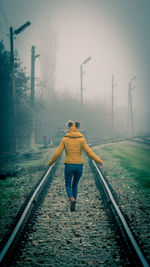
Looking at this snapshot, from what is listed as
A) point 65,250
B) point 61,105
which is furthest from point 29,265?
point 61,105

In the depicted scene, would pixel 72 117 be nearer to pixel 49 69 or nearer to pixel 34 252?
pixel 49 69

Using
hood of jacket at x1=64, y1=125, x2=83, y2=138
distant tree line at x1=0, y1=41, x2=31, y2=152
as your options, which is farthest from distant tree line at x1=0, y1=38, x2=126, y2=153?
hood of jacket at x1=64, y1=125, x2=83, y2=138

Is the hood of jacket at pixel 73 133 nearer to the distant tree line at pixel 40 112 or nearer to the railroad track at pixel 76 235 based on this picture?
the railroad track at pixel 76 235

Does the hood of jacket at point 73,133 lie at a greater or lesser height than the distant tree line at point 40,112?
lesser

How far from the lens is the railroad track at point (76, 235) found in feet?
7.97

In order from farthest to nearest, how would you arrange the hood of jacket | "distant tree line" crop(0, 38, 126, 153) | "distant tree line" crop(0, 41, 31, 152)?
1. "distant tree line" crop(0, 38, 126, 153)
2. "distant tree line" crop(0, 41, 31, 152)
3. the hood of jacket

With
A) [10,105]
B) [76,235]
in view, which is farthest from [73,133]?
[10,105]

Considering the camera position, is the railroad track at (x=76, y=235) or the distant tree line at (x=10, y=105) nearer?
the railroad track at (x=76, y=235)

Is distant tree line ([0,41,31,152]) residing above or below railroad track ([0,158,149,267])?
above

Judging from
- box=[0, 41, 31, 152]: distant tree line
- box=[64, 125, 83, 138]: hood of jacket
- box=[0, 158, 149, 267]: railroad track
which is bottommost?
box=[0, 158, 149, 267]: railroad track

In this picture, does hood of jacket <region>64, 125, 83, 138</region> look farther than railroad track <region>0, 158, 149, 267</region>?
Yes

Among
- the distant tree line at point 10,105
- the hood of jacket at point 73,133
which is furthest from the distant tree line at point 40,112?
the hood of jacket at point 73,133

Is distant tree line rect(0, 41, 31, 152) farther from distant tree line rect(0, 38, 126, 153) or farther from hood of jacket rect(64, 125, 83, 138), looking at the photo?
hood of jacket rect(64, 125, 83, 138)

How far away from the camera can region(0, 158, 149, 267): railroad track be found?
243cm
